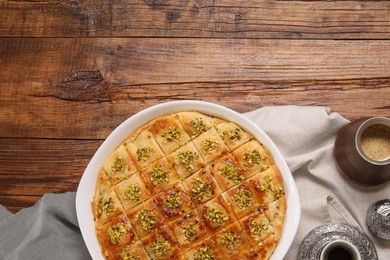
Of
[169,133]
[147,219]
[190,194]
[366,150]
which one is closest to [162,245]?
[147,219]

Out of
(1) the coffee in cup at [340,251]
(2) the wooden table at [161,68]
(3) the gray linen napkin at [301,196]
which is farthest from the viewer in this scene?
(2) the wooden table at [161,68]

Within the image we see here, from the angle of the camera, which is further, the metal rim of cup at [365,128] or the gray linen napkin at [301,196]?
the gray linen napkin at [301,196]

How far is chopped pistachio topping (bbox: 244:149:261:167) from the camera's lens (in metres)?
2.33

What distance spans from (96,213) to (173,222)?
34cm

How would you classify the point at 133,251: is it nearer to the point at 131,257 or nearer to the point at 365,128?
the point at 131,257

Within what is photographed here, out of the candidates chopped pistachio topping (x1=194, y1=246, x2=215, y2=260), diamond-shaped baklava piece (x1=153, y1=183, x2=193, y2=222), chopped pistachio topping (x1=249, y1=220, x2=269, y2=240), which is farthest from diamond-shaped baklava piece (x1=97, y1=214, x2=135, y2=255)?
chopped pistachio topping (x1=249, y1=220, x2=269, y2=240)

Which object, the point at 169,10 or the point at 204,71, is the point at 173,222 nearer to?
the point at 204,71

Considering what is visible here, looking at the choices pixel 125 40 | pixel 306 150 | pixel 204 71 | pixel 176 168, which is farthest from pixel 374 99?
pixel 125 40

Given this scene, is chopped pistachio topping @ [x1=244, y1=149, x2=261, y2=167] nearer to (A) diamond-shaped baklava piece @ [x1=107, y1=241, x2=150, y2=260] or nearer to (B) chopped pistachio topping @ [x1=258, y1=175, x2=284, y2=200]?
(B) chopped pistachio topping @ [x1=258, y1=175, x2=284, y2=200]

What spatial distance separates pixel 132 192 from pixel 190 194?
246mm

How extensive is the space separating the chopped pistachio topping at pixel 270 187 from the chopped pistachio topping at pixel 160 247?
0.46 metres

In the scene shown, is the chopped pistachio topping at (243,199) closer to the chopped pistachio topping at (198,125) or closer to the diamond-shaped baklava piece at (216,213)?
the diamond-shaped baklava piece at (216,213)

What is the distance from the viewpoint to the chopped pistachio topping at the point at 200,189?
233cm

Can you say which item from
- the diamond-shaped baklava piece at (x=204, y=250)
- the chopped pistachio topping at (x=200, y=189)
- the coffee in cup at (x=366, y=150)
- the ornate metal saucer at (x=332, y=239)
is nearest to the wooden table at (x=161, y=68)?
the coffee in cup at (x=366, y=150)
